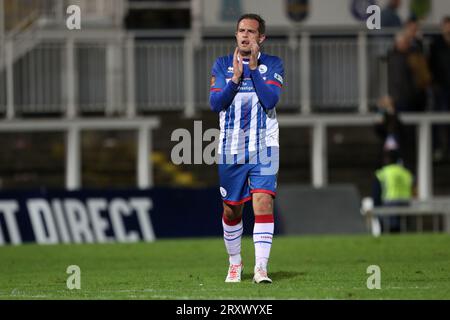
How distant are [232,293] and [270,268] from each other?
3.71m

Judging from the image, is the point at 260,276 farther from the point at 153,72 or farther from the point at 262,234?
the point at 153,72

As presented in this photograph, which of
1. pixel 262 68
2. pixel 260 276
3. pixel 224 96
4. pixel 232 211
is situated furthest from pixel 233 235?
pixel 262 68

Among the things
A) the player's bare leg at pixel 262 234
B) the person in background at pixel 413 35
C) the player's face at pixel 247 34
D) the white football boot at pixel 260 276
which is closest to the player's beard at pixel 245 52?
the player's face at pixel 247 34

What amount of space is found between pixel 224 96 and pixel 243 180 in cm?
89

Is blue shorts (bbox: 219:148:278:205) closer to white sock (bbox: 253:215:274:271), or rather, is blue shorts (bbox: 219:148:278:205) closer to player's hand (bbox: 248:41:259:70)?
white sock (bbox: 253:215:274:271)

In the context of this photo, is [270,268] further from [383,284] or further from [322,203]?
[322,203]

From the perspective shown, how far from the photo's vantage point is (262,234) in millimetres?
13969

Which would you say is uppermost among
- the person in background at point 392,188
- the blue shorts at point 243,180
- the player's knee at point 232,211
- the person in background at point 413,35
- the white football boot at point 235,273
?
the person in background at point 413,35

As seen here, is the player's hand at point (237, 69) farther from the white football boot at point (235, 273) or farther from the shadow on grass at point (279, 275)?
the shadow on grass at point (279, 275)

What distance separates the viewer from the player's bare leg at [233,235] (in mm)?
14352

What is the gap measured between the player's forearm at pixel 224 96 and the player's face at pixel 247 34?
378 mm

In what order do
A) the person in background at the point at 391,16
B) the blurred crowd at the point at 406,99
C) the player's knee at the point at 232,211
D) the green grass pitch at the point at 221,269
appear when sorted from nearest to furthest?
the green grass pitch at the point at 221,269 < the player's knee at the point at 232,211 < the blurred crowd at the point at 406,99 < the person in background at the point at 391,16
